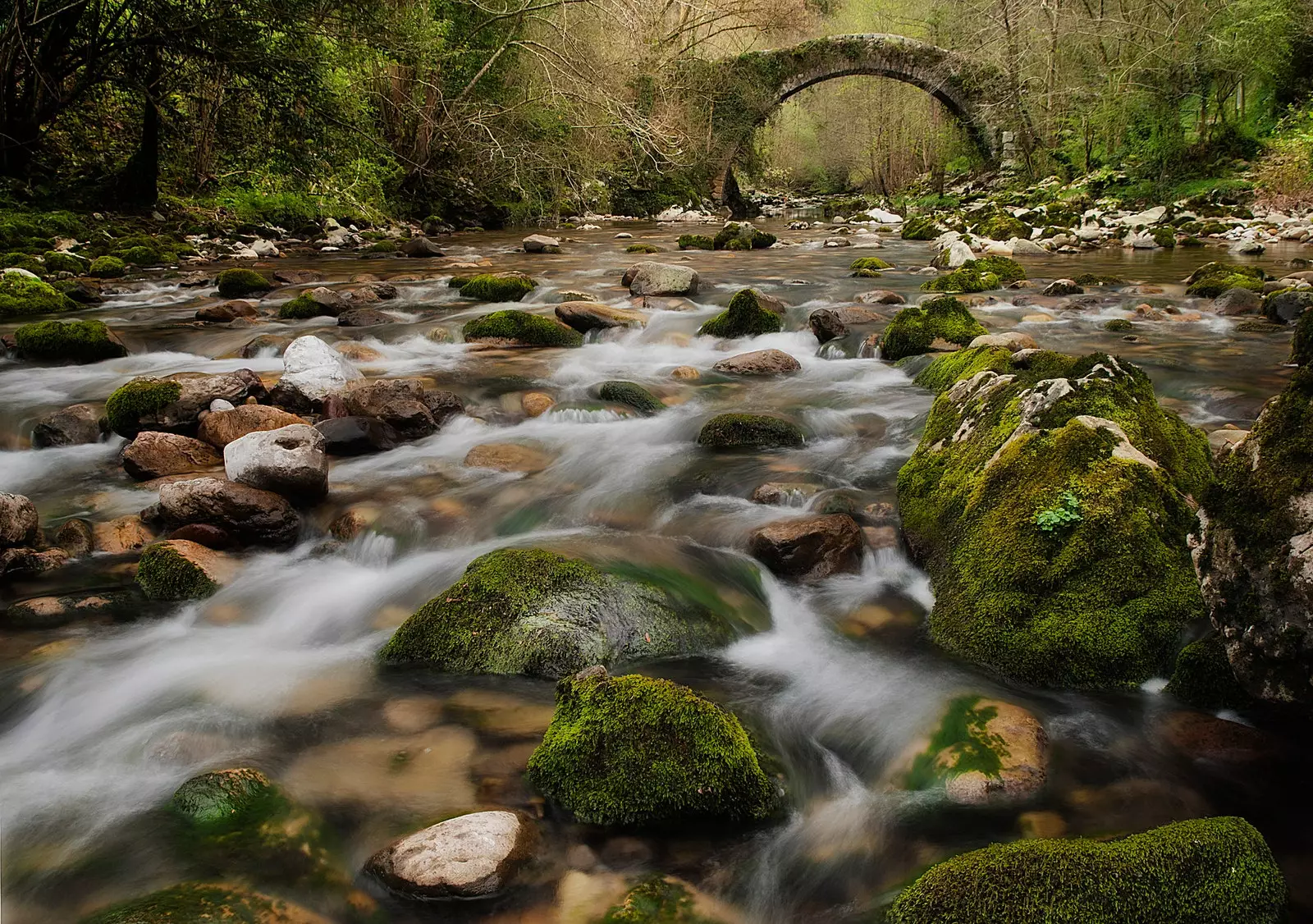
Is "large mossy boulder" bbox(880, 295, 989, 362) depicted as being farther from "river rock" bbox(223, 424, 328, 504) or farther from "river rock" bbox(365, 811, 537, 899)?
"river rock" bbox(365, 811, 537, 899)

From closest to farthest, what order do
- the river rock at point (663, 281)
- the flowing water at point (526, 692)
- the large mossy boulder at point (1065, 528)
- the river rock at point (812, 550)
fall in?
1. the flowing water at point (526, 692)
2. the large mossy boulder at point (1065, 528)
3. the river rock at point (812, 550)
4. the river rock at point (663, 281)

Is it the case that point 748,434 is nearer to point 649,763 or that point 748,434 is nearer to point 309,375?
point 309,375

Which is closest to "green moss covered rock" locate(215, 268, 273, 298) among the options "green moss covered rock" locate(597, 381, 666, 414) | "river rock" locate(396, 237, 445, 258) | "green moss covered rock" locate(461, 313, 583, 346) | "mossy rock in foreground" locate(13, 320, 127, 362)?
"mossy rock in foreground" locate(13, 320, 127, 362)

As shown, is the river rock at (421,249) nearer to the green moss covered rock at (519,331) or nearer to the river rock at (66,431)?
the green moss covered rock at (519,331)

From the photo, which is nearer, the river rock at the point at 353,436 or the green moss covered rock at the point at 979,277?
the river rock at the point at 353,436

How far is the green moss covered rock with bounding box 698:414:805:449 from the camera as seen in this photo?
17.9 feet

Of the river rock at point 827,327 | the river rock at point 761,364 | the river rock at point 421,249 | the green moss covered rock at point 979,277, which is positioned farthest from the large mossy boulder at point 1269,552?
the river rock at point 421,249

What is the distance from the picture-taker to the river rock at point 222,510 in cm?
409

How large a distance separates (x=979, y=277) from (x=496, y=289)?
685 centimetres

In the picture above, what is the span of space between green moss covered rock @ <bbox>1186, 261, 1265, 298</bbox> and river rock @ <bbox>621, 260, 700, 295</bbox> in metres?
6.34

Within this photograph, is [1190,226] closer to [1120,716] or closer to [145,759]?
[1120,716]

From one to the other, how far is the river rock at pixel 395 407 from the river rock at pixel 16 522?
1.92 m

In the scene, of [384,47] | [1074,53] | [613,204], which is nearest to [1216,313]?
[384,47]

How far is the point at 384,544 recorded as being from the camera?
423 cm
